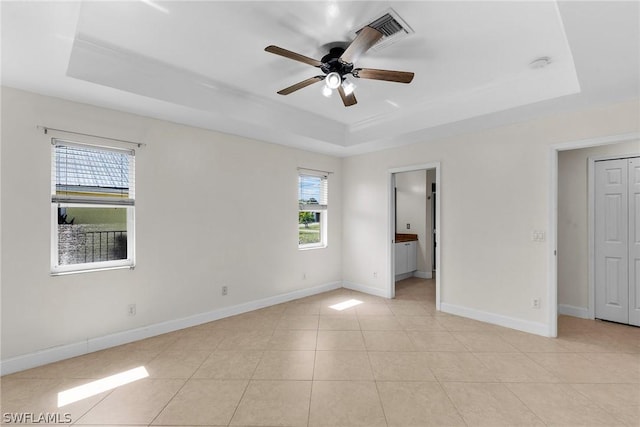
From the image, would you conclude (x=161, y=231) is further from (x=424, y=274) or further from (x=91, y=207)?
(x=424, y=274)

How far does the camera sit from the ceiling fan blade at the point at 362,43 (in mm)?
1838

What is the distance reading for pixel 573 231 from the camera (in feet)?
13.0

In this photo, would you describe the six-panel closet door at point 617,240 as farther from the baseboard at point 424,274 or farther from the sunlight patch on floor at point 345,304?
the sunlight patch on floor at point 345,304

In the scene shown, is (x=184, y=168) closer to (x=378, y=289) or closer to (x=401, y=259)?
(x=378, y=289)

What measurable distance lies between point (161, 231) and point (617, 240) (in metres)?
5.68

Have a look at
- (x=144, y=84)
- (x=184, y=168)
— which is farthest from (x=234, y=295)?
(x=144, y=84)

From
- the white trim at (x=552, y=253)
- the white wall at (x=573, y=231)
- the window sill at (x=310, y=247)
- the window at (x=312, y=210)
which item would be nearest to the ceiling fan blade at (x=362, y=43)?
the white trim at (x=552, y=253)

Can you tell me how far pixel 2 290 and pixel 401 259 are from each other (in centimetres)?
565

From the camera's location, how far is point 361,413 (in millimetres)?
2010

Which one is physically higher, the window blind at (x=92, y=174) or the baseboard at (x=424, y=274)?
the window blind at (x=92, y=174)

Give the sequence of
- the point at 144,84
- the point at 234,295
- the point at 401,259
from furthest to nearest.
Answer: the point at 401,259 < the point at 234,295 < the point at 144,84

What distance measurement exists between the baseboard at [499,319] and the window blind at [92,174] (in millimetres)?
4305

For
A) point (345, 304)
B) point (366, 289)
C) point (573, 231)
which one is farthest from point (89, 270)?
point (573, 231)

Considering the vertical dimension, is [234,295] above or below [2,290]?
below
